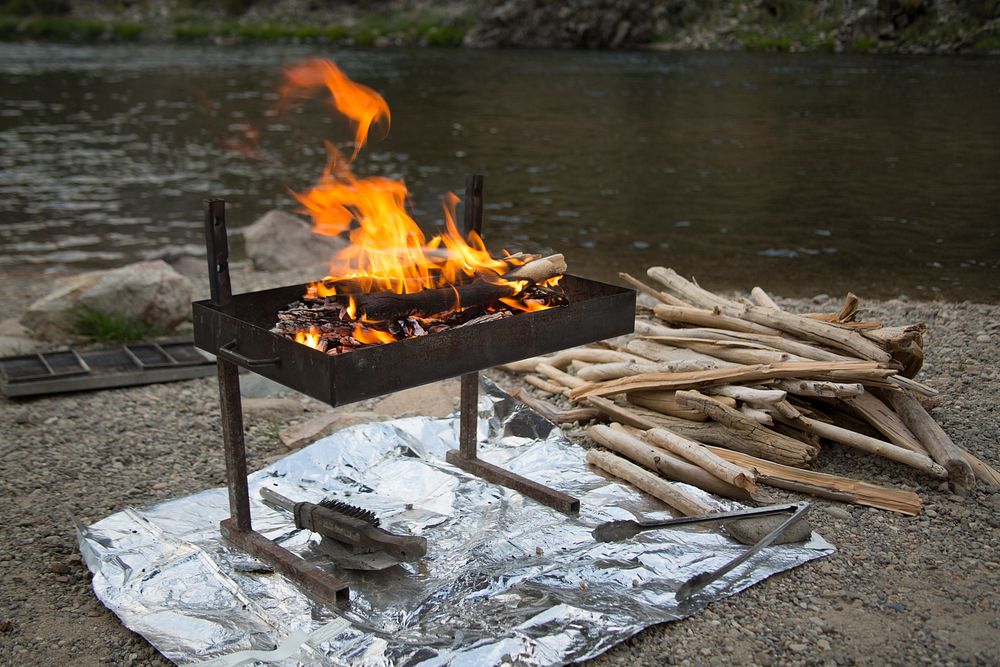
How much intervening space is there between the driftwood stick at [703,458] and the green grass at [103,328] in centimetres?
472

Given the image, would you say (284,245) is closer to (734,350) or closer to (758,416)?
(734,350)

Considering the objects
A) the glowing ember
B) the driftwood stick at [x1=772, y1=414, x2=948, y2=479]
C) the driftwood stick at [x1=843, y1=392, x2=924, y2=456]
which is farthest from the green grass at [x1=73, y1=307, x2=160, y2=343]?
the driftwood stick at [x1=843, y1=392, x2=924, y2=456]

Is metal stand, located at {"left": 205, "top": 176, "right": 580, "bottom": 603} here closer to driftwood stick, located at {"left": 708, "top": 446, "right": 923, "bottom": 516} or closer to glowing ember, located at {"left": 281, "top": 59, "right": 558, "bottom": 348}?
glowing ember, located at {"left": 281, "top": 59, "right": 558, "bottom": 348}

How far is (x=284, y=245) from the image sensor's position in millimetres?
11461

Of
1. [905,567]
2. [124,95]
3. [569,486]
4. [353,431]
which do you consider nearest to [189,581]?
[353,431]

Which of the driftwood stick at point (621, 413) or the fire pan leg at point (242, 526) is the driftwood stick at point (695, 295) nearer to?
the driftwood stick at point (621, 413)

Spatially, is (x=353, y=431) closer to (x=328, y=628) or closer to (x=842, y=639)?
(x=328, y=628)

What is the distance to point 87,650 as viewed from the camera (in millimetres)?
3656

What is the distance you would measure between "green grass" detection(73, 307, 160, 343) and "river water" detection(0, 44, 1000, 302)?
3.45 m

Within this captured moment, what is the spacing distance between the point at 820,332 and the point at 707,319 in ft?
2.40

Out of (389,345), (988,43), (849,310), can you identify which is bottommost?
(849,310)

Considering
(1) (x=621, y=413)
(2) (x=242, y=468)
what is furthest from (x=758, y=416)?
(2) (x=242, y=468)

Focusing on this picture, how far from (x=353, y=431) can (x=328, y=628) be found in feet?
6.26

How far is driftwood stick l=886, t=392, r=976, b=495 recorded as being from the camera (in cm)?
473
